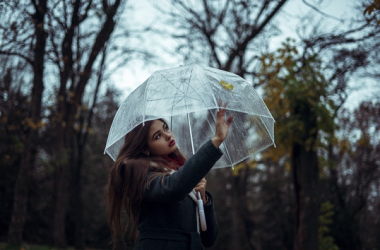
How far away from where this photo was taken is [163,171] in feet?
7.25

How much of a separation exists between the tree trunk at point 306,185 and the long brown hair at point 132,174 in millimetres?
4902

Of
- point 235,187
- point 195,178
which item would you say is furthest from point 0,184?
point 195,178

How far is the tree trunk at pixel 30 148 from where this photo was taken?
6.77 metres

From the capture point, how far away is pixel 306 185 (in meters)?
6.71

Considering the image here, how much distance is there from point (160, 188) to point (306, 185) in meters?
5.27

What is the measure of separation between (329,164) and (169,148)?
255 inches

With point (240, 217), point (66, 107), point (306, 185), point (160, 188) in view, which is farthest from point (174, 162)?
point (240, 217)

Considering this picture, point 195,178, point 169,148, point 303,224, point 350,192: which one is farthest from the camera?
point 350,192

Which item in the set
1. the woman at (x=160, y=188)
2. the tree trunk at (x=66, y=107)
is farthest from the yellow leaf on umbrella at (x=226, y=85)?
the tree trunk at (x=66, y=107)

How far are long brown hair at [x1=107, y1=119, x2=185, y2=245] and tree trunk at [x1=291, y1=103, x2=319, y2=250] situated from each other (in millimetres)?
4902

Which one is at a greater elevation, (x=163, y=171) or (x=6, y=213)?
(x=163, y=171)

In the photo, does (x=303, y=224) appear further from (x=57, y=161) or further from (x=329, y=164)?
(x=57, y=161)

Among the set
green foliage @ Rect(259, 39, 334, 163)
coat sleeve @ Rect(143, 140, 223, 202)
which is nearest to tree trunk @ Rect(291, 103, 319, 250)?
green foliage @ Rect(259, 39, 334, 163)

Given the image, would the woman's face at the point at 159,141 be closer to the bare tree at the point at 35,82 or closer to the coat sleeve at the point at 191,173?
the coat sleeve at the point at 191,173
